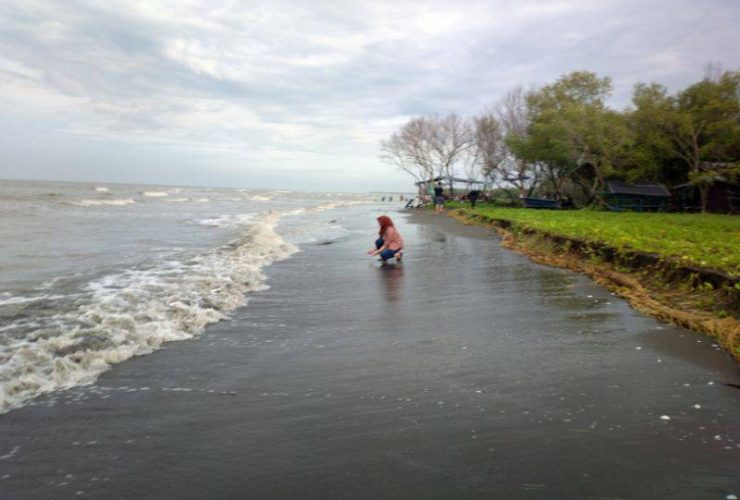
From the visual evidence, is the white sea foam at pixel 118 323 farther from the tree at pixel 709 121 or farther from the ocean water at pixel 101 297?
the tree at pixel 709 121

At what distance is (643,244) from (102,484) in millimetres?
9414

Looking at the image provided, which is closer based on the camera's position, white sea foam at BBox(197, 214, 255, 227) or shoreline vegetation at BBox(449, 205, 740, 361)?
shoreline vegetation at BBox(449, 205, 740, 361)

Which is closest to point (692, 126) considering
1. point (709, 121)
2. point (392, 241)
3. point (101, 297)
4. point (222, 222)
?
point (709, 121)

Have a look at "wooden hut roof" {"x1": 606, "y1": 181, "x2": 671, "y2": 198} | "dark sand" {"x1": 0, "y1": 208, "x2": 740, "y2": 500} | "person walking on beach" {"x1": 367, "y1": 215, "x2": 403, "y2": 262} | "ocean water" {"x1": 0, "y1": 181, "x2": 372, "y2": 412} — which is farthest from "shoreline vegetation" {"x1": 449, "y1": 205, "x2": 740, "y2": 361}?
"wooden hut roof" {"x1": 606, "y1": 181, "x2": 671, "y2": 198}

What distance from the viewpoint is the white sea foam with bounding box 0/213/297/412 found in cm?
414

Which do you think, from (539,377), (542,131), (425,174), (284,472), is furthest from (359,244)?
(425,174)

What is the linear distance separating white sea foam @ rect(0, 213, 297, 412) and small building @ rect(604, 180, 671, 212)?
29568mm

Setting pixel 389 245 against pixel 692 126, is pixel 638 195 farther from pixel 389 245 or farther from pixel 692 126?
pixel 389 245

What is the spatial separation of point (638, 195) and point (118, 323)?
3453cm

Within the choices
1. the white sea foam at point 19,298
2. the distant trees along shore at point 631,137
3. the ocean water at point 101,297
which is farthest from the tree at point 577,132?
the white sea foam at point 19,298

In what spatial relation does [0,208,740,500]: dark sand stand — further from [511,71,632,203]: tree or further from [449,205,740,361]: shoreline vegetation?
[511,71,632,203]: tree

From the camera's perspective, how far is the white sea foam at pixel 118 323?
4.14 metres

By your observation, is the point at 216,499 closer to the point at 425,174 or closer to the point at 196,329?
the point at 196,329

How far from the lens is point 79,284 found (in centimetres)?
823
